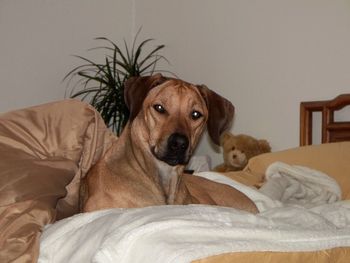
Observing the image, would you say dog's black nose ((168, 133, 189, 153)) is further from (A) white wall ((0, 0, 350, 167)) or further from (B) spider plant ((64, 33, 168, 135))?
(B) spider plant ((64, 33, 168, 135))

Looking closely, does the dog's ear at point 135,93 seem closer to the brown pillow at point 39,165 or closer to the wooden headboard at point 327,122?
the brown pillow at point 39,165

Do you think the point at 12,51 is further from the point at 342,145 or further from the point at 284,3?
the point at 342,145

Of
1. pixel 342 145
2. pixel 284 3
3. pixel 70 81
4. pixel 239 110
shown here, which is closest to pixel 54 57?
pixel 70 81

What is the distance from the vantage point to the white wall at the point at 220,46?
127 inches

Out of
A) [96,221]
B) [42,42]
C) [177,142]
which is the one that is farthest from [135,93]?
[42,42]

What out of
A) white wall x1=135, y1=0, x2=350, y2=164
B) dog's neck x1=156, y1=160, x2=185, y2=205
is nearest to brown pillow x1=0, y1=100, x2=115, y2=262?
dog's neck x1=156, y1=160, x2=185, y2=205

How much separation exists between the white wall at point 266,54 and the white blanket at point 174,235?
193cm

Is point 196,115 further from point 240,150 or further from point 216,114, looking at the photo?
point 240,150

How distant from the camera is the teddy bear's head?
10.8 feet

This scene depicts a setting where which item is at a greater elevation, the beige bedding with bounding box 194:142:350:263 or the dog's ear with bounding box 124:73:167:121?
the dog's ear with bounding box 124:73:167:121

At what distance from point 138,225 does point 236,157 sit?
7.34 feet

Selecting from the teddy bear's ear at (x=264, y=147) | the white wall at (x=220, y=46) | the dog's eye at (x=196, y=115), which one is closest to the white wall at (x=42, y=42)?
the white wall at (x=220, y=46)

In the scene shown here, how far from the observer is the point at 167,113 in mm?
1853

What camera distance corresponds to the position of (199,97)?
6.38 ft
